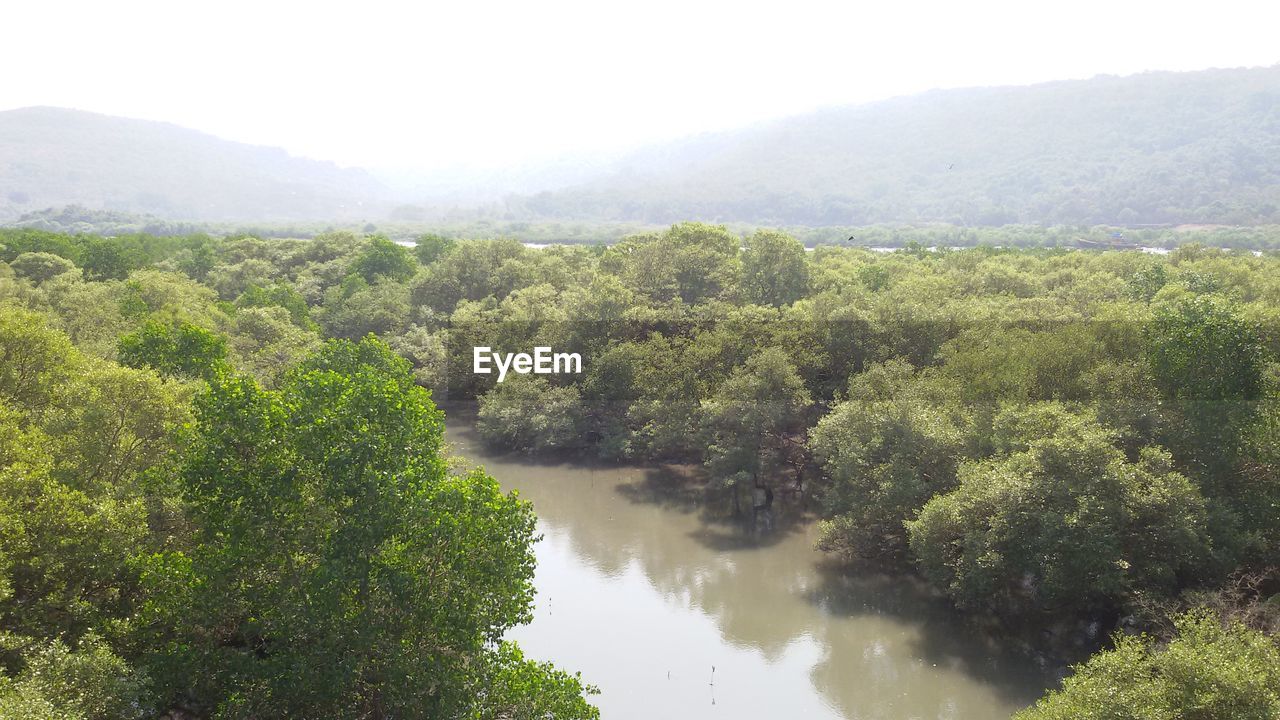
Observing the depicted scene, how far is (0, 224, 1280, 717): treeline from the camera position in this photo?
2139 centimetres

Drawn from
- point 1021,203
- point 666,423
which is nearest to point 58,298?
point 666,423

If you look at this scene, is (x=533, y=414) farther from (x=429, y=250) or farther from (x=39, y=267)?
(x=429, y=250)

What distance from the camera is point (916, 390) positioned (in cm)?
2981

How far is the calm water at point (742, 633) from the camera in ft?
71.6

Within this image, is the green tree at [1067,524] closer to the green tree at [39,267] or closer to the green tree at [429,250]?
the green tree at [39,267]

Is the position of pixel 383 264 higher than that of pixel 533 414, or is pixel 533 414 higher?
pixel 383 264

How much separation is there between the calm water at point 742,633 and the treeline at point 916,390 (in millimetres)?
1825

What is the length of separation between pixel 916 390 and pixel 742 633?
10.8 metres

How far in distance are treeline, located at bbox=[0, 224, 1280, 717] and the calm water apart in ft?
5.99

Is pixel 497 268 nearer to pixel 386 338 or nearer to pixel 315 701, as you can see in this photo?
pixel 386 338

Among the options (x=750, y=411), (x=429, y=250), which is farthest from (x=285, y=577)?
(x=429, y=250)

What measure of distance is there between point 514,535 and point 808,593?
14572 millimetres

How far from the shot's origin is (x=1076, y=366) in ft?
89.5

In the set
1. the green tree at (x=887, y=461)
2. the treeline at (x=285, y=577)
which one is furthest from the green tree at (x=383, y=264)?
the treeline at (x=285, y=577)
